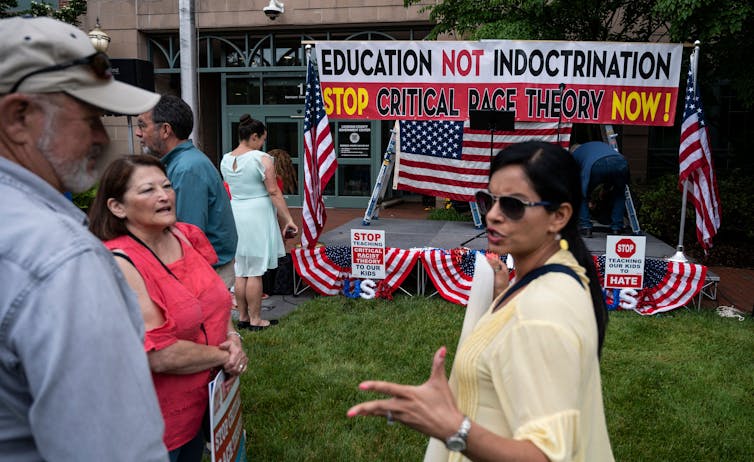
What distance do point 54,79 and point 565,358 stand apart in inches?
47.2

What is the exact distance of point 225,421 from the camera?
8.25ft

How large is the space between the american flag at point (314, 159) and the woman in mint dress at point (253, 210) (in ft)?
3.91

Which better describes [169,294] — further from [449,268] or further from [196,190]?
[449,268]

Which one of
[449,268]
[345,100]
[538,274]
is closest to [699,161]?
[449,268]

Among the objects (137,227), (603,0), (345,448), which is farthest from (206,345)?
(603,0)

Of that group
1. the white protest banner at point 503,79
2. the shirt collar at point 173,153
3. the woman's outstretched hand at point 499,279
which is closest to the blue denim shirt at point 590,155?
the white protest banner at point 503,79

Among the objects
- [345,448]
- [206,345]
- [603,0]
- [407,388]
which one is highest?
[603,0]

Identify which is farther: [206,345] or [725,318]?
[725,318]

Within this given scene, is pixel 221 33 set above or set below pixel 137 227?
above

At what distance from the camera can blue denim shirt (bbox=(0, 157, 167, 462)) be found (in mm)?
990

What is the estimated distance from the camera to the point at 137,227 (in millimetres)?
2482

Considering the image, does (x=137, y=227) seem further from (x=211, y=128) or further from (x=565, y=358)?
(x=211, y=128)

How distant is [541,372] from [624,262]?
18.9 feet

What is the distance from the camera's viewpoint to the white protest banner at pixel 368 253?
7188mm
